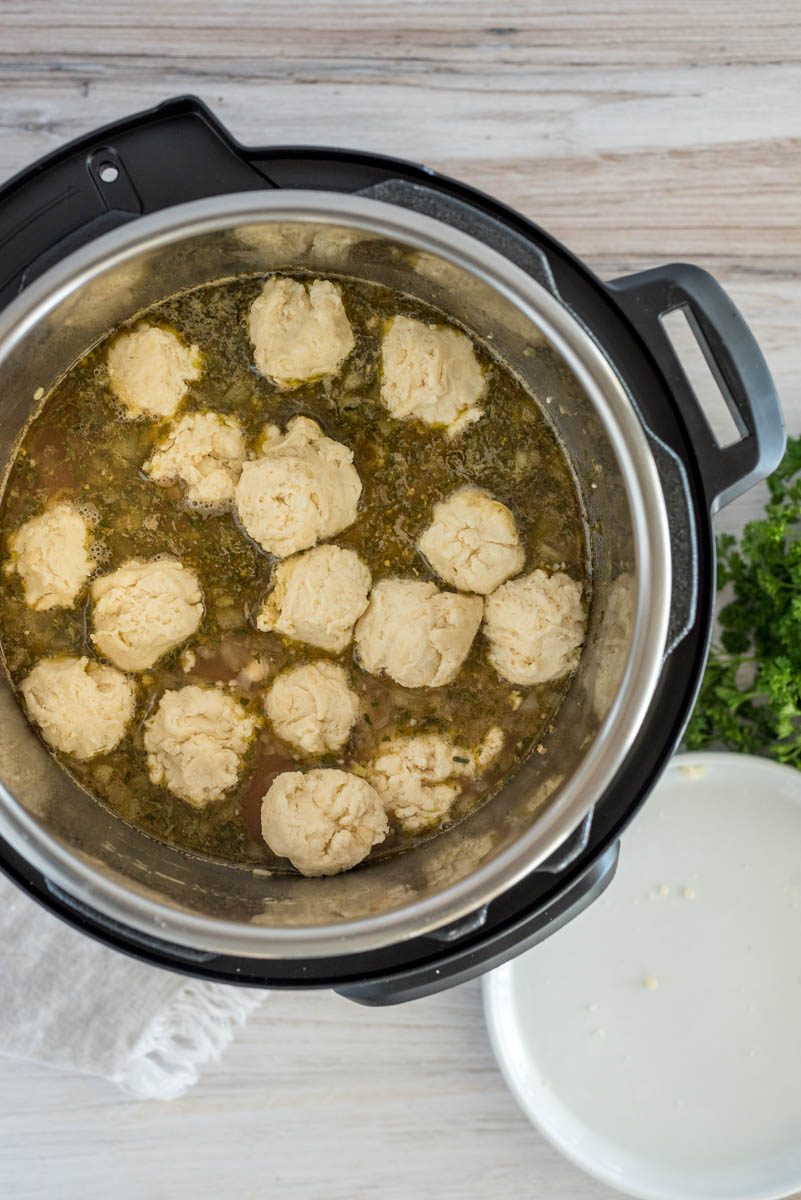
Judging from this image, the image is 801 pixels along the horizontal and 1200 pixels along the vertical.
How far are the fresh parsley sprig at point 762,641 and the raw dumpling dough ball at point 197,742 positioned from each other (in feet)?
3.00

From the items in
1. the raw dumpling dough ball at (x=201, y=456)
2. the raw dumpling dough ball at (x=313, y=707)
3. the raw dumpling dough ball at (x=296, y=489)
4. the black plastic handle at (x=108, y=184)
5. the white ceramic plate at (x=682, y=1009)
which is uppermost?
the black plastic handle at (x=108, y=184)

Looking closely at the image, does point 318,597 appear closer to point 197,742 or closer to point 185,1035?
point 197,742

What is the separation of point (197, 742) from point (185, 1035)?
711mm

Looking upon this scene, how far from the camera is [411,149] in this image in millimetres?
2012

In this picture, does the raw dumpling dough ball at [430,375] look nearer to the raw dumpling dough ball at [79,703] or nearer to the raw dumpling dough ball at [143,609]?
the raw dumpling dough ball at [143,609]

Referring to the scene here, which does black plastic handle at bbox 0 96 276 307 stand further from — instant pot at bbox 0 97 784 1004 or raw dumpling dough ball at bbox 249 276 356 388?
raw dumpling dough ball at bbox 249 276 356 388

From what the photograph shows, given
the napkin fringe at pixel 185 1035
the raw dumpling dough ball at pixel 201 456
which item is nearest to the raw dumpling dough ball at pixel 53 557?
the raw dumpling dough ball at pixel 201 456

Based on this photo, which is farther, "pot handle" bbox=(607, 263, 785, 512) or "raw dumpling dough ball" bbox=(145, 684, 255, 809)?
"raw dumpling dough ball" bbox=(145, 684, 255, 809)

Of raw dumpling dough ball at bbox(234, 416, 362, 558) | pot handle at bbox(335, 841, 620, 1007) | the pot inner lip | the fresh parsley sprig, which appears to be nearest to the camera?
the pot inner lip

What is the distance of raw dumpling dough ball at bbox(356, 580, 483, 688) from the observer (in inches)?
71.6

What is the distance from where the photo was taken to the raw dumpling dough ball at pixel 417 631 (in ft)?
5.97

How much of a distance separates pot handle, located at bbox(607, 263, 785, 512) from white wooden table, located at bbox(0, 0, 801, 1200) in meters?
0.48

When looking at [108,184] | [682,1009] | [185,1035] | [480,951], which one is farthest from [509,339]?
[185,1035]

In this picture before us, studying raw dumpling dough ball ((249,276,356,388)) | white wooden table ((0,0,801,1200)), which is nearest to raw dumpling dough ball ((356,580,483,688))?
raw dumpling dough ball ((249,276,356,388))
